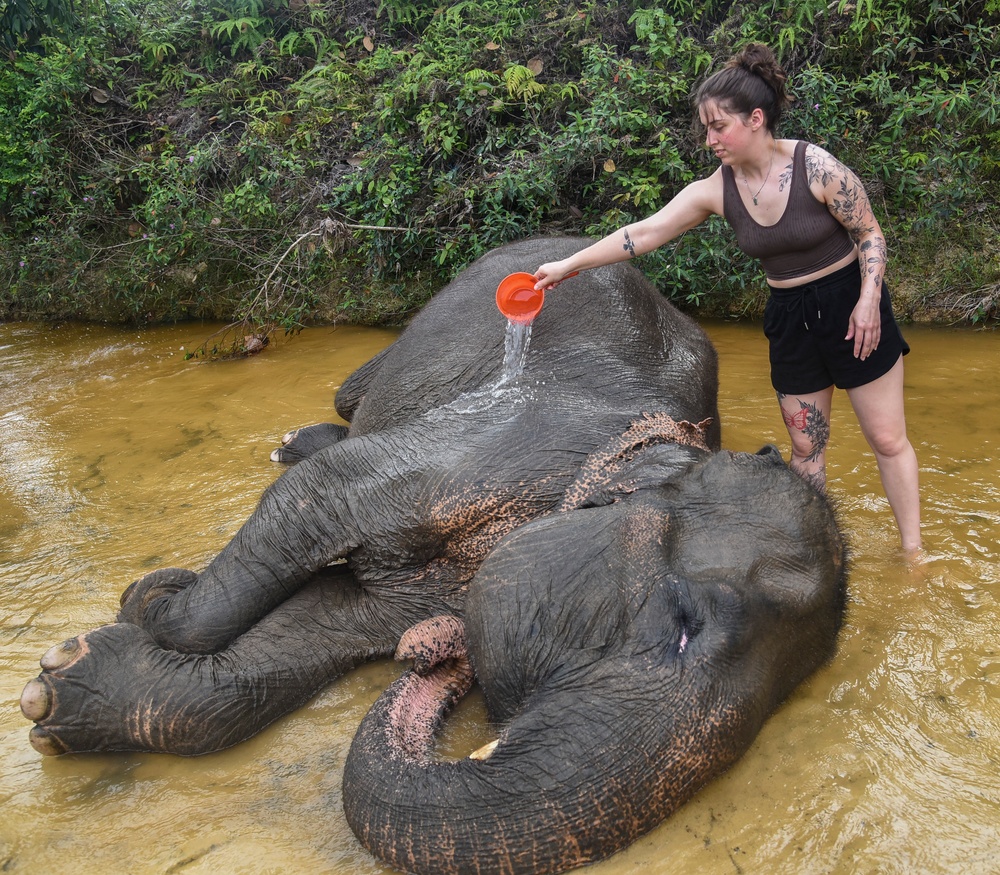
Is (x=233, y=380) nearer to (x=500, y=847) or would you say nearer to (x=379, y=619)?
(x=379, y=619)

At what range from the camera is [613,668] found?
206 centimetres

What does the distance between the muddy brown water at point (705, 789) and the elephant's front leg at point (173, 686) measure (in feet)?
0.22

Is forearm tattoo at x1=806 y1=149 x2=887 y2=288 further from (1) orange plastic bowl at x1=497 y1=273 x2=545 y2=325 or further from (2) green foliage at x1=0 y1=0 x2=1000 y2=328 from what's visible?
(2) green foliage at x1=0 y1=0 x2=1000 y2=328

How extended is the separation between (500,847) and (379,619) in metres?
1.31

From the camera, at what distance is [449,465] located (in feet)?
9.80

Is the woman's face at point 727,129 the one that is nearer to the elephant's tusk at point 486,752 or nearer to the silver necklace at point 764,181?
the silver necklace at point 764,181

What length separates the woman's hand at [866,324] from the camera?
313 cm

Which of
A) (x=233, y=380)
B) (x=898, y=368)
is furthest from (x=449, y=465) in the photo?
(x=233, y=380)

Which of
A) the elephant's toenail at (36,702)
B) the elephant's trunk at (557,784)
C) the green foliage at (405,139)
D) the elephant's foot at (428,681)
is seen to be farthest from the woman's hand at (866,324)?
the green foliage at (405,139)

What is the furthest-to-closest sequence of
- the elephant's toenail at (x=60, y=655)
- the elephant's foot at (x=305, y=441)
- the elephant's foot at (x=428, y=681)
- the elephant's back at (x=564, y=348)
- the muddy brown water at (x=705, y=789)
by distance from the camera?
the elephant's foot at (x=305, y=441), the elephant's back at (x=564, y=348), the elephant's toenail at (x=60, y=655), the elephant's foot at (x=428, y=681), the muddy brown water at (x=705, y=789)

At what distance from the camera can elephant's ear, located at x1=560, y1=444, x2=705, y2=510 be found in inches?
99.7

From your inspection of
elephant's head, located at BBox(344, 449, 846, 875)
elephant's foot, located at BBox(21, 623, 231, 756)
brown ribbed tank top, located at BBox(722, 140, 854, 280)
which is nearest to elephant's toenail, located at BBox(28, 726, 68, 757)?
elephant's foot, located at BBox(21, 623, 231, 756)

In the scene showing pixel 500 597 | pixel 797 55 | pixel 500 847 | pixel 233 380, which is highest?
pixel 797 55

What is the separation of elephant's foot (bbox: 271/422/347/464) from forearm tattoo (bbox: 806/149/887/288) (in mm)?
2622
